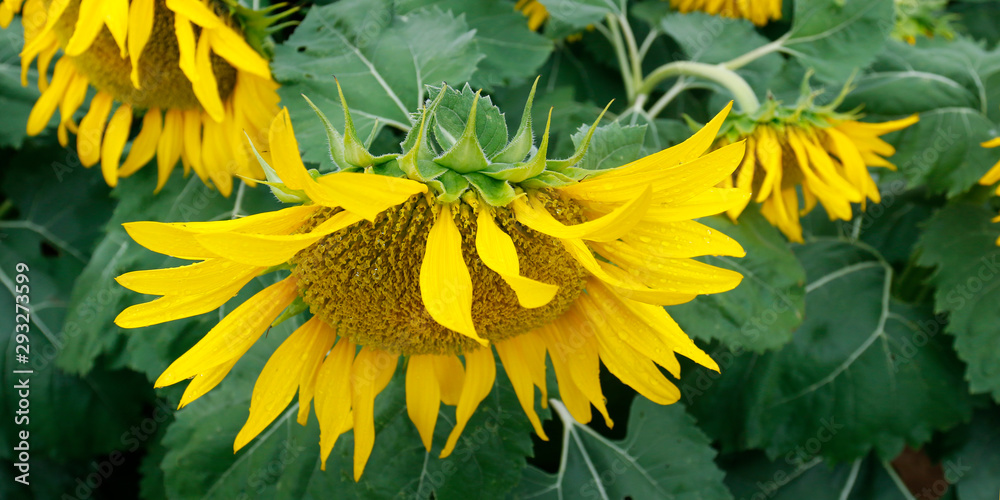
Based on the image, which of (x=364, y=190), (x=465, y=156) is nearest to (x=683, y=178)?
(x=465, y=156)

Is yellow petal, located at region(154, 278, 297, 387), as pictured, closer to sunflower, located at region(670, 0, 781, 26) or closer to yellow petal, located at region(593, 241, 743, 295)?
yellow petal, located at region(593, 241, 743, 295)

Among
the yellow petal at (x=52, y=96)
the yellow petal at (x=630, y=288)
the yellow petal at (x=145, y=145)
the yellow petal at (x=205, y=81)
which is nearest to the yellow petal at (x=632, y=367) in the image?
the yellow petal at (x=630, y=288)

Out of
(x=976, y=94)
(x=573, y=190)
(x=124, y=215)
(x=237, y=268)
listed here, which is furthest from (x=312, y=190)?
(x=976, y=94)

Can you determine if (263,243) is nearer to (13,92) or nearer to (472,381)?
(472,381)

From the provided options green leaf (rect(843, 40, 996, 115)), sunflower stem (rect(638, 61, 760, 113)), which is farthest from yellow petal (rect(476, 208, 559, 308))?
green leaf (rect(843, 40, 996, 115))

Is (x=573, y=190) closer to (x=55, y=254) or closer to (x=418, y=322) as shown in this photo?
(x=418, y=322)

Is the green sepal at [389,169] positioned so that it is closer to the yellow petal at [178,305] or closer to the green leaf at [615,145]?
the yellow petal at [178,305]
